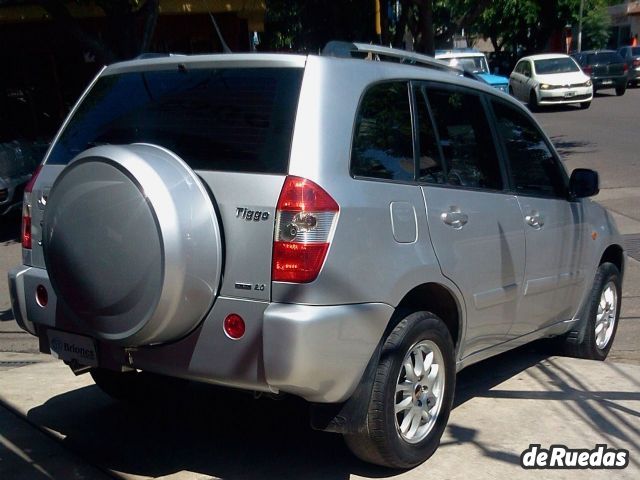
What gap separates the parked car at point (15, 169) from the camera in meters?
11.5

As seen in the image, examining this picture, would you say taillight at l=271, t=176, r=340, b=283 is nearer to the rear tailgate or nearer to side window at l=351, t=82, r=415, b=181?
the rear tailgate

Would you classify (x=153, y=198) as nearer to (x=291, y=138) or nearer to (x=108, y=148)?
(x=108, y=148)

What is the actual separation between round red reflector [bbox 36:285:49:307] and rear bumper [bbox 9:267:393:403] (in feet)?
1.32

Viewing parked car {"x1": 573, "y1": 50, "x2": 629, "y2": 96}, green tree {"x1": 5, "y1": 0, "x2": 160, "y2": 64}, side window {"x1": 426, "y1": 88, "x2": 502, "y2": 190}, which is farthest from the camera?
parked car {"x1": 573, "y1": 50, "x2": 629, "y2": 96}

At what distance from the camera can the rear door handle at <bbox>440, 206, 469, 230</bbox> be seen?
444 centimetres

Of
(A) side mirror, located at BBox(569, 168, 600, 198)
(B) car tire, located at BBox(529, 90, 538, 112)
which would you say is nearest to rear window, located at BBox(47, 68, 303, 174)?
(A) side mirror, located at BBox(569, 168, 600, 198)

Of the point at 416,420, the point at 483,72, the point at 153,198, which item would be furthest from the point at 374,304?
the point at 483,72

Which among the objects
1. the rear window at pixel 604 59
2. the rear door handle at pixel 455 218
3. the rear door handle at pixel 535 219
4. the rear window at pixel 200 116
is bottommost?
the rear door handle at pixel 535 219

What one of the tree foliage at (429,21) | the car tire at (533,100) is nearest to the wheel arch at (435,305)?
the tree foliage at (429,21)

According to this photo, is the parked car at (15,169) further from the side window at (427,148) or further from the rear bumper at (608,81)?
the rear bumper at (608,81)

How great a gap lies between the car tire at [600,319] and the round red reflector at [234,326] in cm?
313

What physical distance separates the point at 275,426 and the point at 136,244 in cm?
179

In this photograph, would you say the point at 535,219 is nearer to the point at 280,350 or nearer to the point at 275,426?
the point at 275,426

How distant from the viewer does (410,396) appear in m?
4.36
